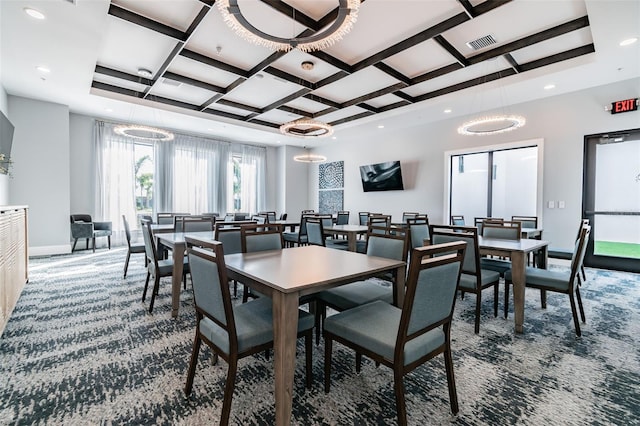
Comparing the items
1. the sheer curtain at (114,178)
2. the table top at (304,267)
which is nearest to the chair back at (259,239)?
the table top at (304,267)

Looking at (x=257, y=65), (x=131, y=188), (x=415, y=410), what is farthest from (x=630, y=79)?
(x=131, y=188)

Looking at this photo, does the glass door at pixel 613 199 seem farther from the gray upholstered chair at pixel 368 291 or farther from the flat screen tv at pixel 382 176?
the gray upholstered chair at pixel 368 291

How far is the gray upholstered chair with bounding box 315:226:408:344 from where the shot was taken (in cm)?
207

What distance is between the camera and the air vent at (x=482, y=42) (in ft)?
12.5

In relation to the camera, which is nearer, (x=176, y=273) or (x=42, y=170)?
(x=176, y=273)

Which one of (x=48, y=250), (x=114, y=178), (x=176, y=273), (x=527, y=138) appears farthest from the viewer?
(x=114, y=178)

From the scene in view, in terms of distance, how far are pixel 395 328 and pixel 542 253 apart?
8.90 feet

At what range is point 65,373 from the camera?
194 centimetres

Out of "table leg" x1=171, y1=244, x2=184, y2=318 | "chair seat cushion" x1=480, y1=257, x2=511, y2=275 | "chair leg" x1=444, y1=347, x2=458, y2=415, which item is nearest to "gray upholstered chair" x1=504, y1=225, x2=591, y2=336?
"chair seat cushion" x1=480, y1=257, x2=511, y2=275

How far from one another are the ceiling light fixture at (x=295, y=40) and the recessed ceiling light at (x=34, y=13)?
2.14m

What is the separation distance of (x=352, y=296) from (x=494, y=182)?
19.4 feet

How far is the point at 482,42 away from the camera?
390cm

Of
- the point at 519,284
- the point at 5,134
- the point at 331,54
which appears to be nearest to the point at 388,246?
the point at 519,284

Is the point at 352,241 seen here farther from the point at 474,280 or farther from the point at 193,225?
the point at 193,225
